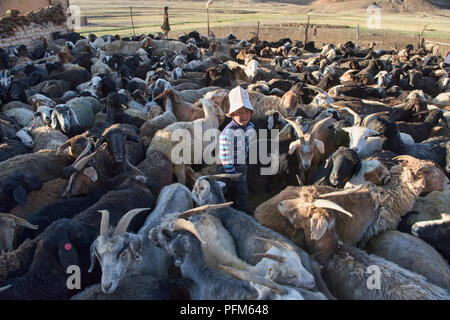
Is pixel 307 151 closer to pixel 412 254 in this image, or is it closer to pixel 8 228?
pixel 412 254

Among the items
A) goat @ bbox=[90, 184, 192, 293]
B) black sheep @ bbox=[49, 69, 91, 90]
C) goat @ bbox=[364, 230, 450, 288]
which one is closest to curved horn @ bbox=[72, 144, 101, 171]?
goat @ bbox=[90, 184, 192, 293]

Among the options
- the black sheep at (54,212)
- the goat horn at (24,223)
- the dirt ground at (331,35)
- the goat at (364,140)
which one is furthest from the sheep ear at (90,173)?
the dirt ground at (331,35)

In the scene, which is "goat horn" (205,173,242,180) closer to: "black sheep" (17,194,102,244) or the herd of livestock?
the herd of livestock

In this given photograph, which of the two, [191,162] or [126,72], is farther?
[126,72]

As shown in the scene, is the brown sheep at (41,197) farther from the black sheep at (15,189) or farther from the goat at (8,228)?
the goat at (8,228)

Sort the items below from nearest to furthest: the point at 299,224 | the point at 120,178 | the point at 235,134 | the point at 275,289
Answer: the point at 275,289 → the point at 299,224 → the point at 235,134 → the point at 120,178

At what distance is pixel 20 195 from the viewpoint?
179 inches

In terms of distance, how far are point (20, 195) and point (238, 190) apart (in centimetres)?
302

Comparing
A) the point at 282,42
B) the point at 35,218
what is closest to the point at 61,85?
the point at 35,218

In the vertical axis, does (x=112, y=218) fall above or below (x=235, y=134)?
below

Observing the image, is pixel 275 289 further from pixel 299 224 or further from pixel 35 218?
pixel 35 218

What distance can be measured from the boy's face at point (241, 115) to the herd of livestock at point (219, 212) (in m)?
0.77

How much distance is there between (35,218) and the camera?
164 inches
